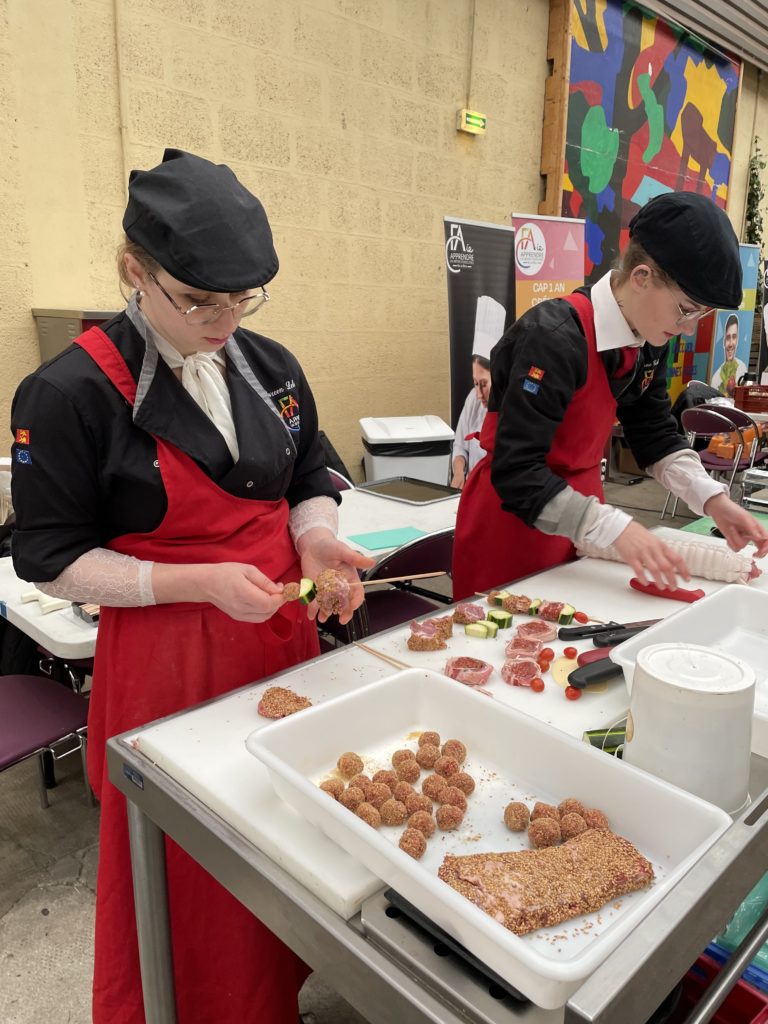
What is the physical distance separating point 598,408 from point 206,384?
996 mm

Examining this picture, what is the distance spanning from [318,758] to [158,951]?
497 millimetres

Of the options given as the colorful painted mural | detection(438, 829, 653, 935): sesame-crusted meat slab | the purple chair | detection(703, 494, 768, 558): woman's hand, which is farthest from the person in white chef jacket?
detection(438, 829, 653, 935): sesame-crusted meat slab

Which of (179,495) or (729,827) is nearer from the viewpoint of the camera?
(729,827)

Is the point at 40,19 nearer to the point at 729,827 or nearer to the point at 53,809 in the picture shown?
the point at 53,809

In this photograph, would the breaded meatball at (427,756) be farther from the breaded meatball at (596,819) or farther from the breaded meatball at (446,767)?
the breaded meatball at (596,819)

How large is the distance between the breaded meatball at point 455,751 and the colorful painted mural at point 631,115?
6228mm

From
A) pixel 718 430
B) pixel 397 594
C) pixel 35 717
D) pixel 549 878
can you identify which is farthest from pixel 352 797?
pixel 718 430

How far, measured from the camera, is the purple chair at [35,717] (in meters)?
2.06

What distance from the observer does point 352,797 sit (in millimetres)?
944

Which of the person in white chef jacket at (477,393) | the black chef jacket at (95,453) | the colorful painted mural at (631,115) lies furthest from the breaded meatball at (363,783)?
the colorful painted mural at (631,115)

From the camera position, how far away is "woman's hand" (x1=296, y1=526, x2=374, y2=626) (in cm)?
145

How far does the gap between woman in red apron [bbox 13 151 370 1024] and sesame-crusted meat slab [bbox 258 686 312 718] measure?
0.13 metres

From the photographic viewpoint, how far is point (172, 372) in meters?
1.30

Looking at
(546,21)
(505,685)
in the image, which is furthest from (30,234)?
(546,21)
